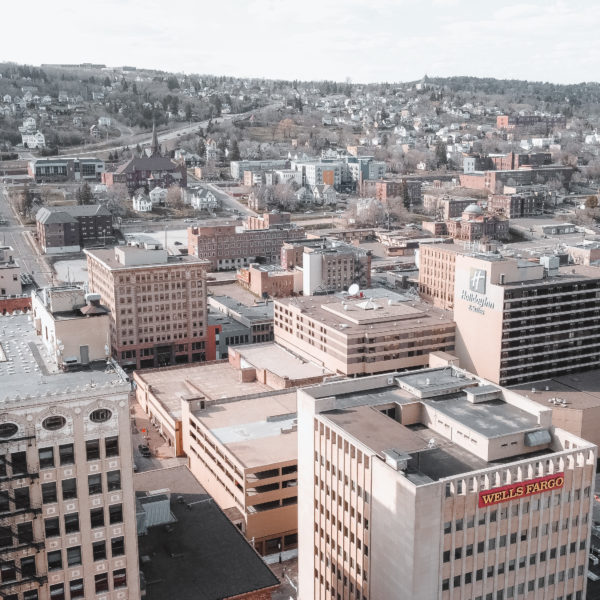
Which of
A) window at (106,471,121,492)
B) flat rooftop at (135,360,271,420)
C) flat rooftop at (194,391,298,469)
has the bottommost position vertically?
flat rooftop at (135,360,271,420)

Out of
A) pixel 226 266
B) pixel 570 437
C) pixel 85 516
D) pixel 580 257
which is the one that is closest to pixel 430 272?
pixel 580 257

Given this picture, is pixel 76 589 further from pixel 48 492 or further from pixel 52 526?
pixel 48 492

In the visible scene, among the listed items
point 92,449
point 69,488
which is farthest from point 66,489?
point 92,449

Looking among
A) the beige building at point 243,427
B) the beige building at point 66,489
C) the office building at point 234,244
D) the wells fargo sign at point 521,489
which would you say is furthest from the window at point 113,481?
the office building at point 234,244

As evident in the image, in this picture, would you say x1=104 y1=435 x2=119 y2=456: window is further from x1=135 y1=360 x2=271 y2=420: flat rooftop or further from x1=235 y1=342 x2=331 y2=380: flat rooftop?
x1=235 y1=342 x2=331 y2=380: flat rooftop

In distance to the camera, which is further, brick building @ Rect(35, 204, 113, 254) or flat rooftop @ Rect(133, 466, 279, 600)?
brick building @ Rect(35, 204, 113, 254)

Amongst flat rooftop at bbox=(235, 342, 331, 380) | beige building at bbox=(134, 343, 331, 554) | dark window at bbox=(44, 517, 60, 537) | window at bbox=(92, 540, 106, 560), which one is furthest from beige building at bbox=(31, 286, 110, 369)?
flat rooftop at bbox=(235, 342, 331, 380)

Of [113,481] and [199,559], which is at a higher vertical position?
[113,481]

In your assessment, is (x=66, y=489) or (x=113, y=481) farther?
(x=113, y=481)
